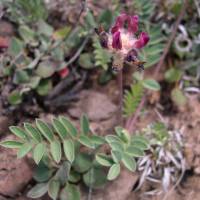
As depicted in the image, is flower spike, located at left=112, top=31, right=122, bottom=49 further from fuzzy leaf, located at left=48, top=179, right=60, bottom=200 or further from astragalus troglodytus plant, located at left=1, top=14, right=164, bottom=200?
fuzzy leaf, located at left=48, top=179, right=60, bottom=200

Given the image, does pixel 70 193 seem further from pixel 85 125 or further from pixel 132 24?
pixel 132 24

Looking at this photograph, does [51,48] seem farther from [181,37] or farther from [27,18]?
[181,37]

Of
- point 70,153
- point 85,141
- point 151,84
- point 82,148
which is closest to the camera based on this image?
point 70,153

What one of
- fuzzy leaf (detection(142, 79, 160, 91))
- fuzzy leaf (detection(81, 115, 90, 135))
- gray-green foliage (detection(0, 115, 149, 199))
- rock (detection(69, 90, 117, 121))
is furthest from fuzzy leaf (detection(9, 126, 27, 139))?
fuzzy leaf (detection(142, 79, 160, 91))

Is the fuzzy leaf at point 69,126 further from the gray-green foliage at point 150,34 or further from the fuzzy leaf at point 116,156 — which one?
the gray-green foliage at point 150,34

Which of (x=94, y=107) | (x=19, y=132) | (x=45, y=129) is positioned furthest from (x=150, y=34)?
(x=19, y=132)

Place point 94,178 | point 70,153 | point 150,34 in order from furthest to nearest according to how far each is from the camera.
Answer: point 150,34, point 94,178, point 70,153
